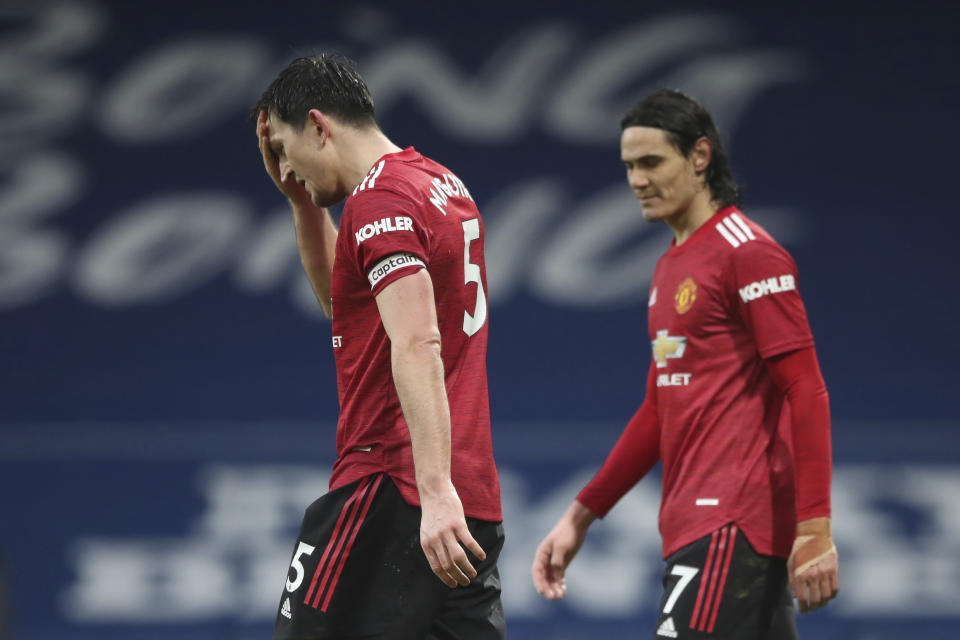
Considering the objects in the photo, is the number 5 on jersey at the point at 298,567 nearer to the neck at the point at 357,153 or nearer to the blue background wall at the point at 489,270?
the neck at the point at 357,153

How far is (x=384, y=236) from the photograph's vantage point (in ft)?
7.53

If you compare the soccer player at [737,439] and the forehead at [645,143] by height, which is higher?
the forehead at [645,143]

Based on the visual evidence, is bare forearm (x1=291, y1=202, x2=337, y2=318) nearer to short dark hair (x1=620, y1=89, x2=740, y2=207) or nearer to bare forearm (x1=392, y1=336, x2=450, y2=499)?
bare forearm (x1=392, y1=336, x2=450, y2=499)

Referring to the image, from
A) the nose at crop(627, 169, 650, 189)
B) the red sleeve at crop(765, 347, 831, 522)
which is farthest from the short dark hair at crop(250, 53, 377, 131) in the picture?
the red sleeve at crop(765, 347, 831, 522)

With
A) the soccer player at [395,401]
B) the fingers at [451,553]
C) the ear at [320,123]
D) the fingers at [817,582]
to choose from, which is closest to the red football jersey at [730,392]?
the fingers at [817,582]

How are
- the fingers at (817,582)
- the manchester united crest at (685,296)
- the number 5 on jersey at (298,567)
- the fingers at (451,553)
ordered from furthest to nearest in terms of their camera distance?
1. the manchester united crest at (685,296)
2. the fingers at (817,582)
3. the number 5 on jersey at (298,567)
4. the fingers at (451,553)

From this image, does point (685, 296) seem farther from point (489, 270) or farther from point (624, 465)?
point (489, 270)

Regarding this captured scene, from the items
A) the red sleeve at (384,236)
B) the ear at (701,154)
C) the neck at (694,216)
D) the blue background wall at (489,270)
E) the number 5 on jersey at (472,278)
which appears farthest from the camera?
the blue background wall at (489,270)

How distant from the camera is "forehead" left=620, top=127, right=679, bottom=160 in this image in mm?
3439

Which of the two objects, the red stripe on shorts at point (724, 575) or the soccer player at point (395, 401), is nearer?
the soccer player at point (395, 401)

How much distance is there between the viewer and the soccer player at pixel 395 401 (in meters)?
2.22

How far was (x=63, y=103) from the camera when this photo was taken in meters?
6.89

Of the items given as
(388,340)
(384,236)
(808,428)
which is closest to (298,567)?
(388,340)

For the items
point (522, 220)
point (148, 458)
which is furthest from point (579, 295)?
point (148, 458)
